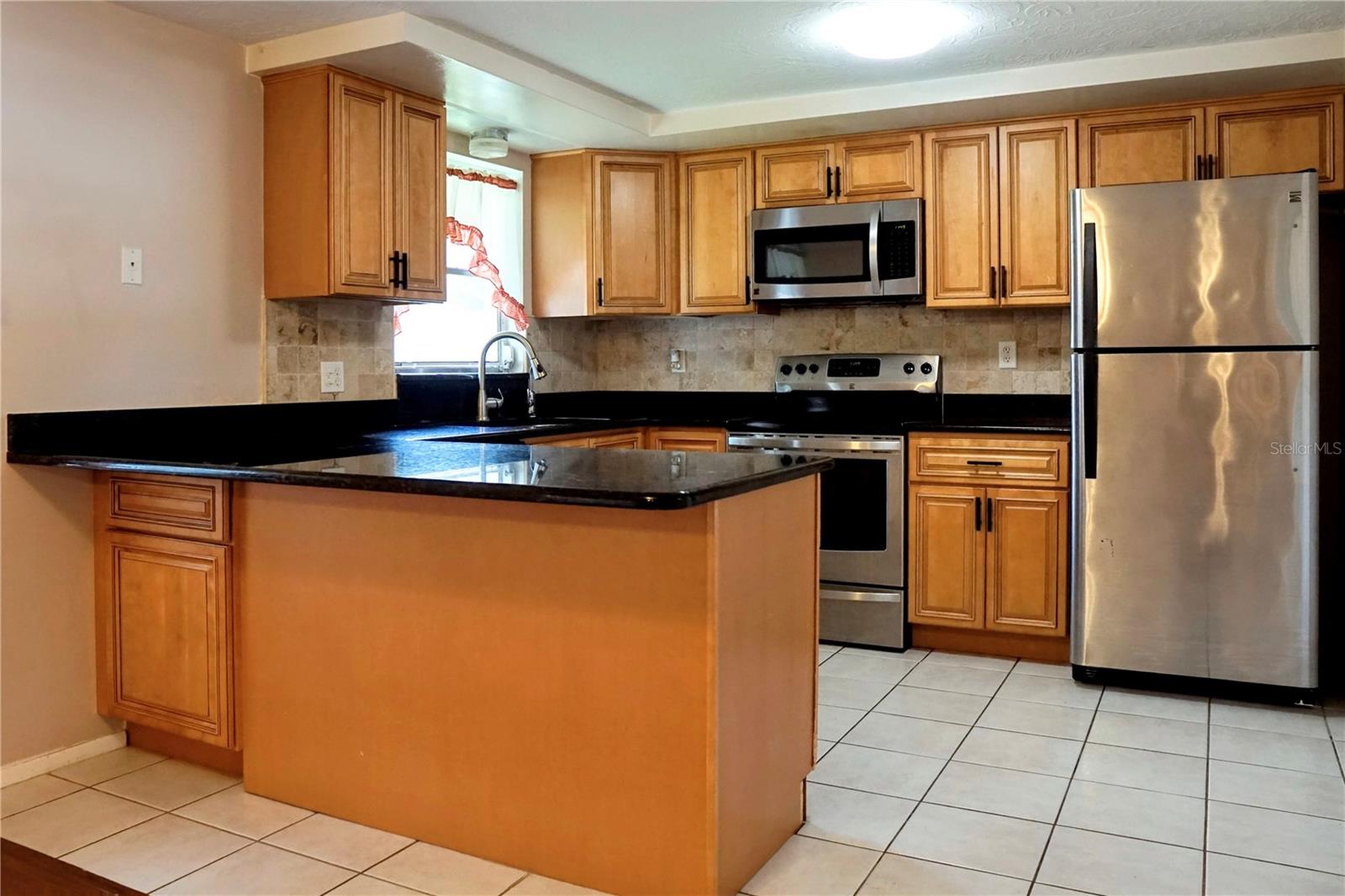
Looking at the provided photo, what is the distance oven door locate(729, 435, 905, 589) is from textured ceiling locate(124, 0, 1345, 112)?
1.42 meters

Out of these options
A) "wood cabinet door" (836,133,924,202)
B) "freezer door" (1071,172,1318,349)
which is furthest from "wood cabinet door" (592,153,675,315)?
"freezer door" (1071,172,1318,349)

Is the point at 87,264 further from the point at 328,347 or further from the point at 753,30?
the point at 753,30

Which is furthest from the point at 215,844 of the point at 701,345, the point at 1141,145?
the point at 1141,145

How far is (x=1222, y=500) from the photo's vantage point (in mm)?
3449

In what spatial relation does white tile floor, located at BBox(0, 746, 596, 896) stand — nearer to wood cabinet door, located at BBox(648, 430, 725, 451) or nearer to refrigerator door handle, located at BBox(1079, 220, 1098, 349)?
wood cabinet door, located at BBox(648, 430, 725, 451)

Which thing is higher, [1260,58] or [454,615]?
[1260,58]

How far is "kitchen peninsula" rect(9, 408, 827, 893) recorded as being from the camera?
2082mm

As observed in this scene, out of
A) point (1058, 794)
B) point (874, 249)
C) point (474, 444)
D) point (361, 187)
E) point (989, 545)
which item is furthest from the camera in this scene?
A: point (874, 249)

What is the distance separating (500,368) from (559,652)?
2.76 m

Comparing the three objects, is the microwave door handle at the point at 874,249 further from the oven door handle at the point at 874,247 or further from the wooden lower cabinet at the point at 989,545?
the wooden lower cabinet at the point at 989,545

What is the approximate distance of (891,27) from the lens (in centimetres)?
328

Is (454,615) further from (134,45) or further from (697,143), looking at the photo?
(697,143)

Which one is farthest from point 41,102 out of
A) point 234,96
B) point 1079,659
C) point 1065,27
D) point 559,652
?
point 1079,659

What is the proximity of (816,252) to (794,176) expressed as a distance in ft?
1.16
